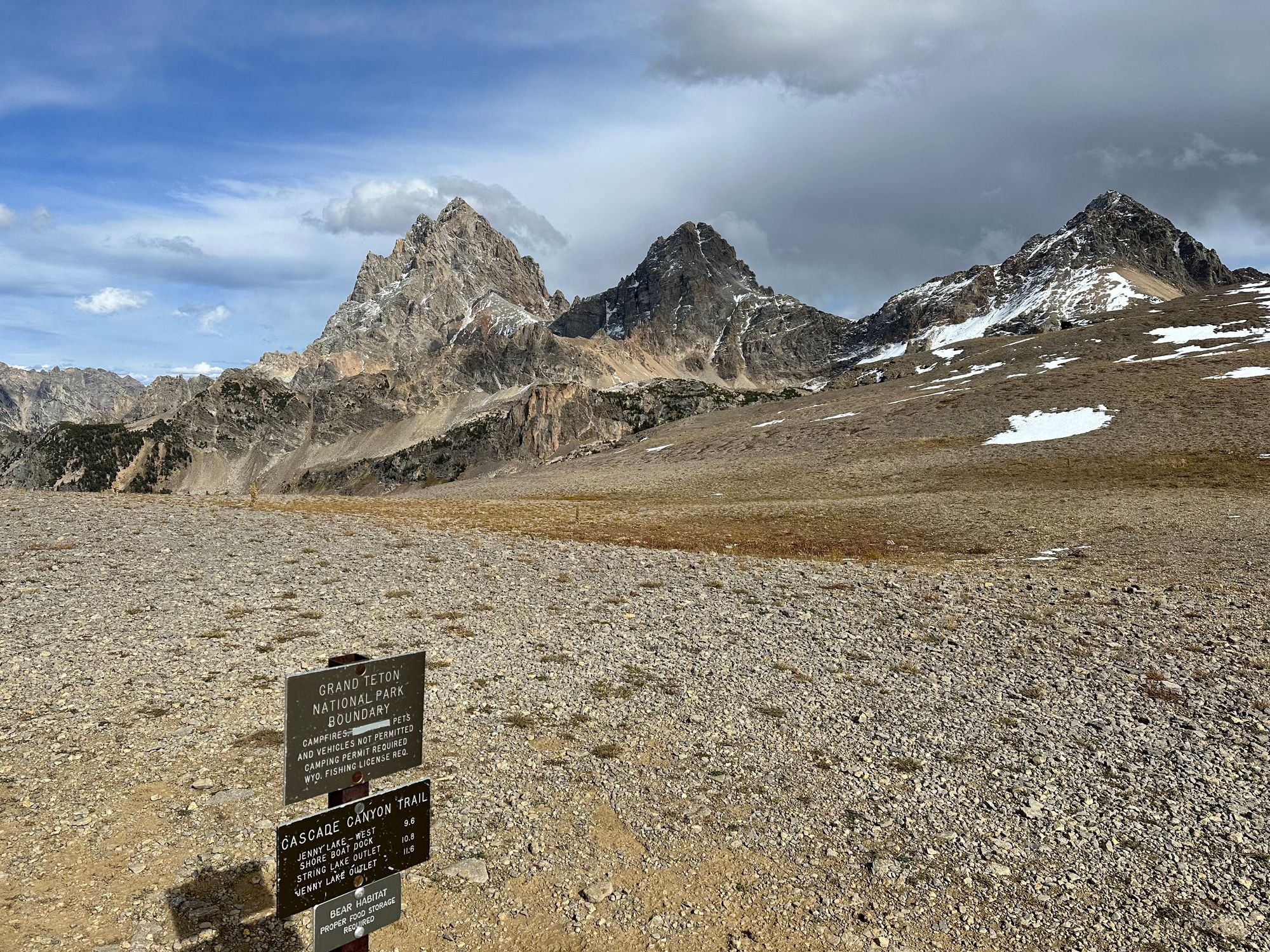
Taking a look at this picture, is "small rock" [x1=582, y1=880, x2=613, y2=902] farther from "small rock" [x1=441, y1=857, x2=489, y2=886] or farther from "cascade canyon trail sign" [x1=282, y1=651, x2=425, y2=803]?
"cascade canyon trail sign" [x1=282, y1=651, x2=425, y2=803]

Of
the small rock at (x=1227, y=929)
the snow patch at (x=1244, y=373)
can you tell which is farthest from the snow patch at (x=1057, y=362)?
the small rock at (x=1227, y=929)

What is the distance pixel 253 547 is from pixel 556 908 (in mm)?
23499

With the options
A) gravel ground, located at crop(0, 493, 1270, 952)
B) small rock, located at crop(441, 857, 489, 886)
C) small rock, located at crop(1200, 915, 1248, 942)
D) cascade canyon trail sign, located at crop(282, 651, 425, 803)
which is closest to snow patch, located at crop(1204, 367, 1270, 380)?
gravel ground, located at crop(0, 493, 1270, 952)

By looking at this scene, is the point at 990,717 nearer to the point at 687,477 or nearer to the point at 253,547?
the point at 253,547

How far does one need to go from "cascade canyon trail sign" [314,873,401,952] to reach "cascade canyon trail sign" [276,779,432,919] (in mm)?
68

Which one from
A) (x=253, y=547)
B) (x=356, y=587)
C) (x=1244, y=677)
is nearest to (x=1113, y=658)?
(x=1244, y=677)

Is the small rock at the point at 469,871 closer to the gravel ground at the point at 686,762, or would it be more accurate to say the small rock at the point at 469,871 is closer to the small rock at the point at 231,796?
the gravel ground at the point at 686,762

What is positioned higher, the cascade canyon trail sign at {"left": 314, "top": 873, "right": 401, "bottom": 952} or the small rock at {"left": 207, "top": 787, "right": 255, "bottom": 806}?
the cascade canyon trail sign at {"left": 314, "top": 873, "right": 401, "bottom": 952}

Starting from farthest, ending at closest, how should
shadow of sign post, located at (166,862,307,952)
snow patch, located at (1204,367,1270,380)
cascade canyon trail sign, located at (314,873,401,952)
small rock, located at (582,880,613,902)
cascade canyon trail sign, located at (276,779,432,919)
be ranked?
snow patch, located at (1204,367,1270,380) → small rock, located at (582,880,613,902) → shadow of sign post, located at (166,862,307,952) → cascade canyon trail sign, located at (314,873,401,952) → cascade canyon trail sign, located at (276,779,432,919)

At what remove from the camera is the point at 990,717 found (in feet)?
41.7

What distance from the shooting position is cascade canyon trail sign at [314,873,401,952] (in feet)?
18.8

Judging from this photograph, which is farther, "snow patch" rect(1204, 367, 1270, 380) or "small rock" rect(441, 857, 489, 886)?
"snow patch" rect(1204, 367, 1270, 380)

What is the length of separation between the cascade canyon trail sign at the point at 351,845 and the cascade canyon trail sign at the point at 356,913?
0.07m

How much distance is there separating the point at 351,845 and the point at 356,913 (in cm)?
59
